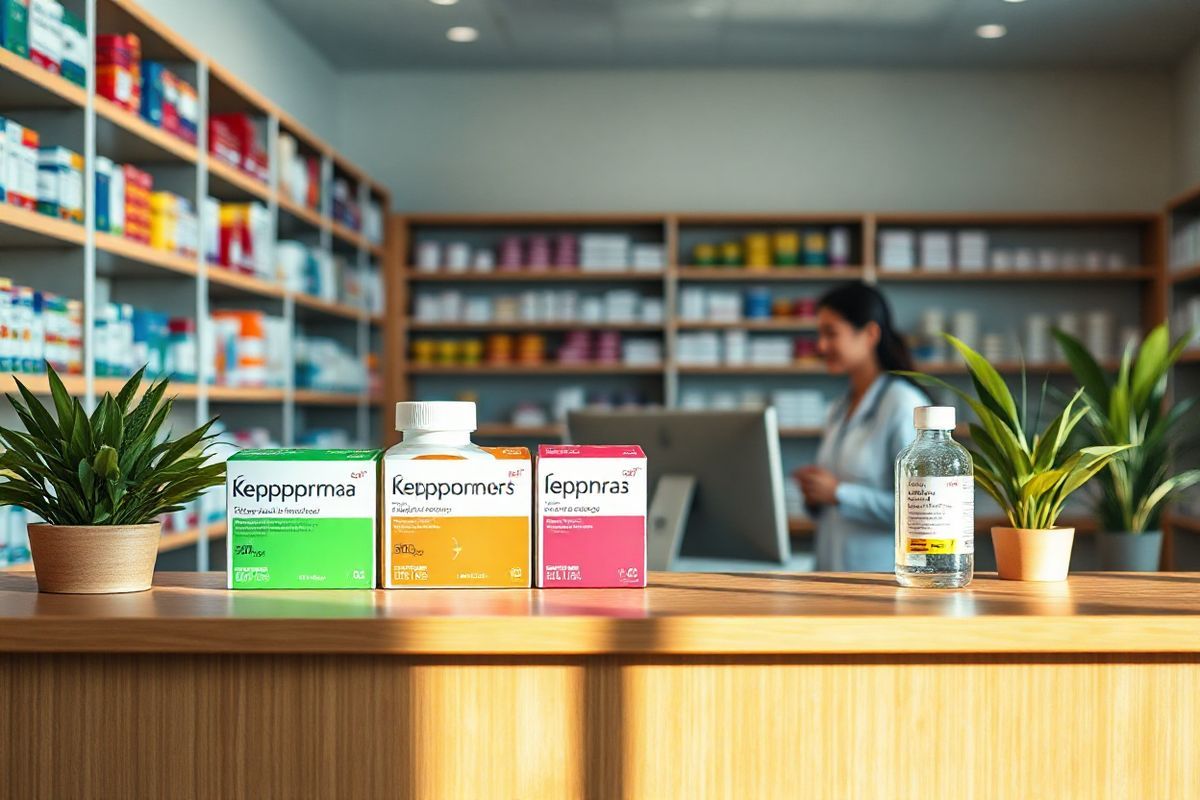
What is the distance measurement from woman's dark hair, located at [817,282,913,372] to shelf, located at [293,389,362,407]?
2.55 metres

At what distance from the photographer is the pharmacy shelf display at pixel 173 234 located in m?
3.12

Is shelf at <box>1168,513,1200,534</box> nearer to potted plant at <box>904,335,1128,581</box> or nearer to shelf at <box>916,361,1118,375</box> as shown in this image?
shelf at <box>916,361,1118,375</box>

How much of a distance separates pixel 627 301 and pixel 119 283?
300 cm

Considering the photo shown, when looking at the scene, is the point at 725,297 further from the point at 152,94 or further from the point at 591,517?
the point at 591,517

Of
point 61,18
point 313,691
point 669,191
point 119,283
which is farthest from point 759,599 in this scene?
point 669,191

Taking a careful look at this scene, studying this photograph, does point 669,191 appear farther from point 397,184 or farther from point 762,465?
point 762,465

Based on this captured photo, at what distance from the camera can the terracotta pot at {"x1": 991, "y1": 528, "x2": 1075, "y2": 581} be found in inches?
63.6

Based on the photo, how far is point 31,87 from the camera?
10.0 feet

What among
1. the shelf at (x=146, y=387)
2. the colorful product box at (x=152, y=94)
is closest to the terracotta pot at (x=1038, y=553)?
the shelf at (x=146, y=387)

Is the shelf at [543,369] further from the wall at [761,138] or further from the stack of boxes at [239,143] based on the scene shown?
the stack of boxes at [239,143]

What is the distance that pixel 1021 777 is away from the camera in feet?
4.29

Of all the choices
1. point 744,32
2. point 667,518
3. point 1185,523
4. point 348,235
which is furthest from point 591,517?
point 1185,523

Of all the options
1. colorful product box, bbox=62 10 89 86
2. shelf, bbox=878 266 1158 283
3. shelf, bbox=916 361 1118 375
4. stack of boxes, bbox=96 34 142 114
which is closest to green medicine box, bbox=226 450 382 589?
colorful product box, bbox=62 10 89 86

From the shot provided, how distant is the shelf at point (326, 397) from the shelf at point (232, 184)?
877mm
